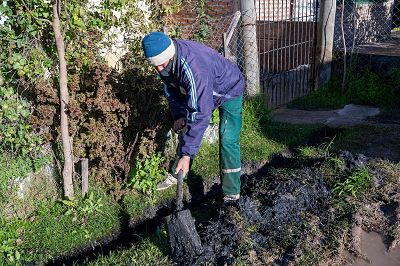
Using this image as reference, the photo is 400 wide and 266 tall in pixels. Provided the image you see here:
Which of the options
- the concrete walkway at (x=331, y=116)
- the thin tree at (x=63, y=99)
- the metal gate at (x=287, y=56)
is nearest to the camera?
the thin tree at (x=63, y=99)

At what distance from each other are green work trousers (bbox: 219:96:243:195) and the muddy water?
1.33 meters

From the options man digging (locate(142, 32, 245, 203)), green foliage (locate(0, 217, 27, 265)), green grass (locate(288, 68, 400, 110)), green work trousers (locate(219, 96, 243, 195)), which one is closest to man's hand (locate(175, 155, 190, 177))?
man digging (locate(142, 32, 245, 203))

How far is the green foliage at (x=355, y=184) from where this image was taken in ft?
15.5

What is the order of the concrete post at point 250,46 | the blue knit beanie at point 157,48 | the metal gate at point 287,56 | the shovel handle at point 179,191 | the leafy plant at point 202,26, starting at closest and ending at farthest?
the blue knit beanie at point 157,48 → the shovel handle at point 179,191 → the leafy plant at point 202,26 → the concrete post at point 250,46 → the metal gate at point 287,56

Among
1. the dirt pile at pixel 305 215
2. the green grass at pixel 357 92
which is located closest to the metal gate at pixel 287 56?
the green grass at pixel 357 92

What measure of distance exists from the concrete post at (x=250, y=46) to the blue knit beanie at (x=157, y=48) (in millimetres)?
3121

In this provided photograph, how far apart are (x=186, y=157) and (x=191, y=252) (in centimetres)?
77

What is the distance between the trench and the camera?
12.4ft

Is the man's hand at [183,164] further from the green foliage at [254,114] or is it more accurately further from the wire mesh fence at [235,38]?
the green foliage at [254,114]

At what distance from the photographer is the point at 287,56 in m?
8.52

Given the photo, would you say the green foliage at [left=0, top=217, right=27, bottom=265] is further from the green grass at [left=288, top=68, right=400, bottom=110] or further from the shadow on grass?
the green grass at [left=288, top=68, right=400, bottom=110]

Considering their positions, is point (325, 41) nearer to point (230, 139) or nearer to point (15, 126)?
point (230, 139)

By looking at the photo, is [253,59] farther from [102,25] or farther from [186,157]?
[186,157]

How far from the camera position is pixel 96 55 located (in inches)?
196
